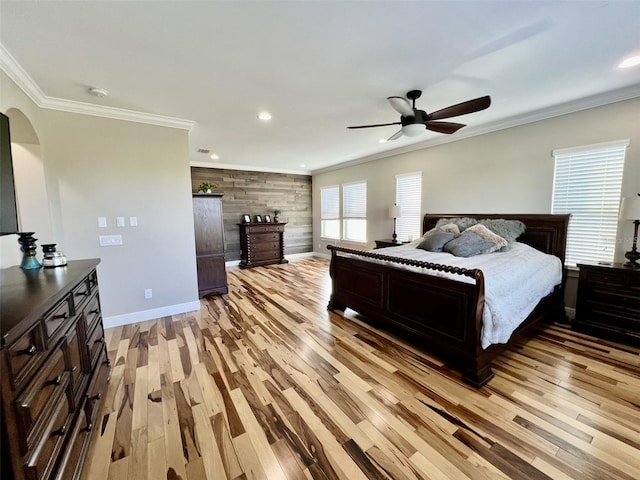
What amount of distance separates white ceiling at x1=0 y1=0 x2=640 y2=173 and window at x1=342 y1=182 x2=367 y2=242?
299 cm

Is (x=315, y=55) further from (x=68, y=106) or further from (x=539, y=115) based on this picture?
(x=539, y=115)

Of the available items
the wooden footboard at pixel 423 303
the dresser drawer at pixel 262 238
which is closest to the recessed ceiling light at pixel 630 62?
the wooden footboard at pixel 423 303

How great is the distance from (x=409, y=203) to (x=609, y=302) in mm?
3088

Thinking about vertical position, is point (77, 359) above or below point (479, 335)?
above

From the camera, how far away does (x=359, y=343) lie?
9.25 ft

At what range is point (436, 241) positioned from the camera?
3.63 m

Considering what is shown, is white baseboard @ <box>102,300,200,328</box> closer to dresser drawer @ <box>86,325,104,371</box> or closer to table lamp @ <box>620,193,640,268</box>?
dresser drawer @ <box>86,325,104,371</box>

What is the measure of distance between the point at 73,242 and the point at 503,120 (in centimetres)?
570

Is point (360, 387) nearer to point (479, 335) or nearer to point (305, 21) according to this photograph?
point (479, 335)

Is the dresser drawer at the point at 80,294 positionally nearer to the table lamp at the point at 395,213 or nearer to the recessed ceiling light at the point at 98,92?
the recessed ceiling light at the point at 98,92

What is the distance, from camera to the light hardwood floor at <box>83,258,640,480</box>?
148cm

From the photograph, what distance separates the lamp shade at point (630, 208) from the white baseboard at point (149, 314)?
5.11 metres

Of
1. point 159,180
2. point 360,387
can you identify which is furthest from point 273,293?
point 360,387

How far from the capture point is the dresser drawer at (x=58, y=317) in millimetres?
1219
